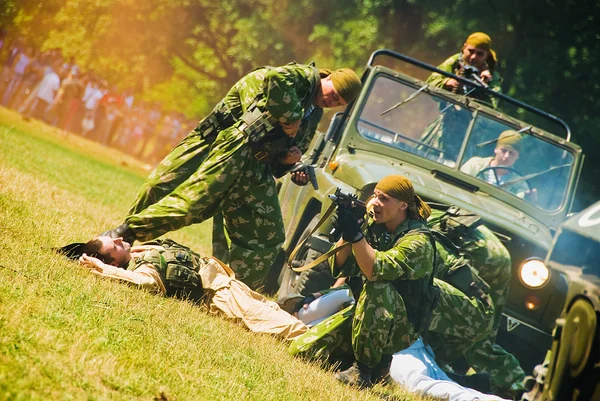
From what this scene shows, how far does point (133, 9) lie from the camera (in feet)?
92.4

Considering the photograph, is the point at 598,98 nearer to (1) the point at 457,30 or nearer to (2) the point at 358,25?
(1) the point at 457,30

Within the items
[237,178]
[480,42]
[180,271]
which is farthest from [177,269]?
[480,42]

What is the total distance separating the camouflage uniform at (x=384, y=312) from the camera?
5570 mm

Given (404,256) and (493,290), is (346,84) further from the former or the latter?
(493,290)

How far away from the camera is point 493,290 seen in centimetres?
695

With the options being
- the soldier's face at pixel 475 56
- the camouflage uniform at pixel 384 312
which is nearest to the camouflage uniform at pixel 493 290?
the camouflage uniform at pixel 384 312

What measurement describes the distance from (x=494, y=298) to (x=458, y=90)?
8.38 ft

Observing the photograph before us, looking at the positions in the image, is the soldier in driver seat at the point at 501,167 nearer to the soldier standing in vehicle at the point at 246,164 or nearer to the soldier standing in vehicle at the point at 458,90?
the soldier standing in vehicle at the point at 458,90

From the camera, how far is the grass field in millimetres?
3822

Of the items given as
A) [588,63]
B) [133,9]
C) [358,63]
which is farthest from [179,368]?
[133,9]

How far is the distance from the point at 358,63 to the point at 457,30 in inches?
128

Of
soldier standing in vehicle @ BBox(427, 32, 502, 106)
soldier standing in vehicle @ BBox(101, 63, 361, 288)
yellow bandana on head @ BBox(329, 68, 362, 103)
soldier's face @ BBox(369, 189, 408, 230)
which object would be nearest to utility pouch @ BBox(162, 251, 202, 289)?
soldier standing in vehicle @ BBox(101, 63, 361, 288)

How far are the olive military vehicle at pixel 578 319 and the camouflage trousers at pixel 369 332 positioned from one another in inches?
61.6

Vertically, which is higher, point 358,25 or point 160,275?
point 358,25
